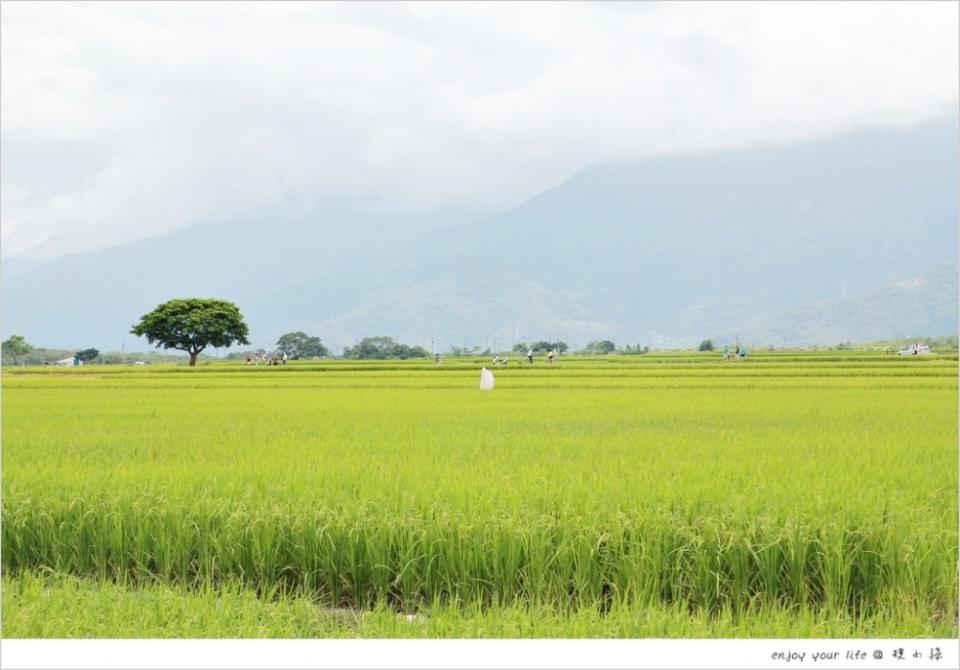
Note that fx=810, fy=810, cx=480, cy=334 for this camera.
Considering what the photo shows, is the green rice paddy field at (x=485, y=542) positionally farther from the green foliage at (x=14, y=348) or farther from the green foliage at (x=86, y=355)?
the green foliage at (x=86, y=355)

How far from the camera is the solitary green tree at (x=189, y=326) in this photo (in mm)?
61906

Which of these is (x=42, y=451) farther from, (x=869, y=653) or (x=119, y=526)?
(x=869, y=653)

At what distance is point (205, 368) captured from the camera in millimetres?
Answer: 41594

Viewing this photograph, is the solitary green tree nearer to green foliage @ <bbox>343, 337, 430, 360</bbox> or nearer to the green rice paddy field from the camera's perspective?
green foliage @ <bbox>343, 337, 430, 360</bbox>

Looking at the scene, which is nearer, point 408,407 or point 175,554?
point 175,554

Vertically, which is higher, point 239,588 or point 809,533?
point 809,533

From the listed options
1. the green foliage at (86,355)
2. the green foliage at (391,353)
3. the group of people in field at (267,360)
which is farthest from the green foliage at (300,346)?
the group of people in field at (267,360)

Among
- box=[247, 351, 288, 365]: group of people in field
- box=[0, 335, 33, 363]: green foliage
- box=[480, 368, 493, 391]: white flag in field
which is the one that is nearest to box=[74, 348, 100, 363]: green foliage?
box=[0, 335, 33, 363]: green foliage

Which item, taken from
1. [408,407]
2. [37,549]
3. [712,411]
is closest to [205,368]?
[408,407]

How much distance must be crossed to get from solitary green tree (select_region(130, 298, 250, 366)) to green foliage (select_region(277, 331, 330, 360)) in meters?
18.2

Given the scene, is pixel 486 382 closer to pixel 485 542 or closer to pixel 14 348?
pixel 485 542

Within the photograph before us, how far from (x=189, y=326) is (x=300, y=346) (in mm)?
23117

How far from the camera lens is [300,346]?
84.9 m

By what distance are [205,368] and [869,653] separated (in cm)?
4112
